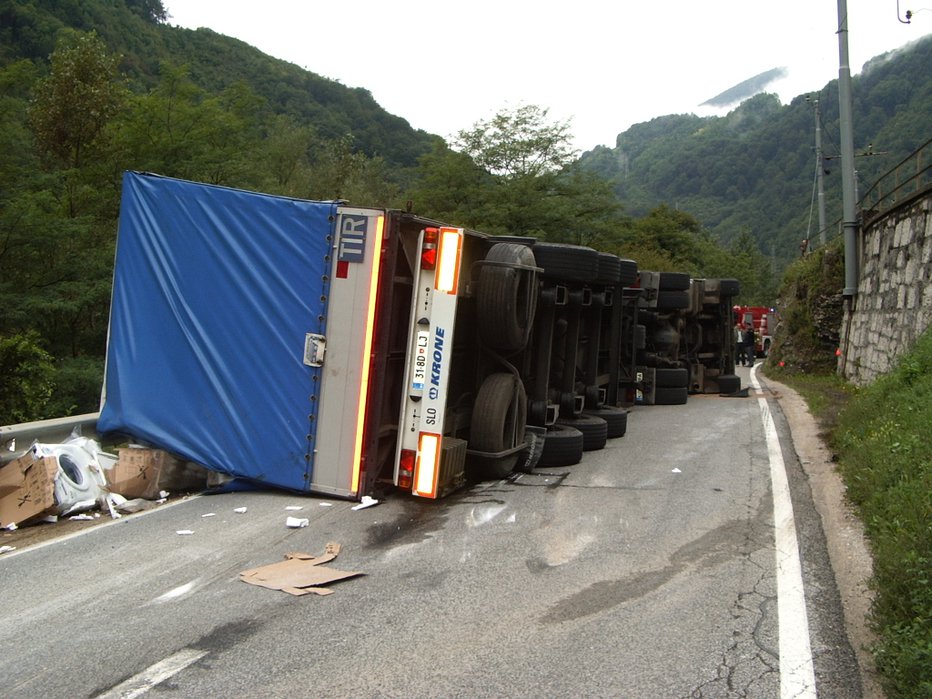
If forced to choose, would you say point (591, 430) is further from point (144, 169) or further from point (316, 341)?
point (144, 169)

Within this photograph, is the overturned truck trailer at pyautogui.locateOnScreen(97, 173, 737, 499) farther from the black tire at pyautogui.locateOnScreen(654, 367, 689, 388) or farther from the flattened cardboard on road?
the black tire at pyautogui.locateOnScreen(654, 367, 689, 388)

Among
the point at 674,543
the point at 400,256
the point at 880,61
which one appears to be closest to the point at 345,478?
the point at 400,256

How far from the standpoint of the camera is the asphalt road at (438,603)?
147 inches

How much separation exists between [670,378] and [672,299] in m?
1.50

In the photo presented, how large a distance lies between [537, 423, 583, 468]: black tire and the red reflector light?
83.0 inches

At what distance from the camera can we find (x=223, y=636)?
4203 mm

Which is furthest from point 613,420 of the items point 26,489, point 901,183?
point 901,183

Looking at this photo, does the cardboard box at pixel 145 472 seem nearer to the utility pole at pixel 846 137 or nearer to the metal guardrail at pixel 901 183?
the metal guardrail at pixel 901 183

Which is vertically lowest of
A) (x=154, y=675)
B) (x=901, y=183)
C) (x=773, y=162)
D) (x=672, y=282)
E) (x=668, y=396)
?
(x=154, y=675)

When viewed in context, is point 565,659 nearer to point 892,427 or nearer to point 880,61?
point 892,427

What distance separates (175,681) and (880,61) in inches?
5831

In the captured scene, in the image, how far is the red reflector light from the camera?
691cm

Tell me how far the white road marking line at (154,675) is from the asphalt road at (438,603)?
12 millimetres

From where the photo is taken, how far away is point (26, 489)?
667 centimetres
